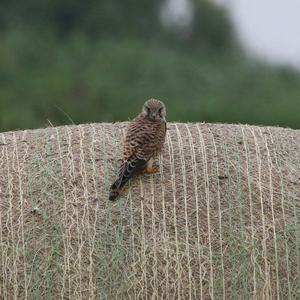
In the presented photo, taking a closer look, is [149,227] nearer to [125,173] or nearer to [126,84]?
[125,173]

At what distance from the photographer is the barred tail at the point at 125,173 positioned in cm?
752

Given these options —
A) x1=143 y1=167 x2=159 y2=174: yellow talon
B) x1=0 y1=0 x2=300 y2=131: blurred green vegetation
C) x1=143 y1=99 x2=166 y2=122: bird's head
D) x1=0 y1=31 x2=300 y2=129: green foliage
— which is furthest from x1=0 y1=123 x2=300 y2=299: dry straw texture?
x1=0 y1=31 x2=300 y2=129: green foliage

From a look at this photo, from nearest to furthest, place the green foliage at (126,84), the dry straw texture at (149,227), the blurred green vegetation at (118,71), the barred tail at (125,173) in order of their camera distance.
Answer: the dry straw texture at (149,227) < the barred tail at (125,173) < the green foliage at (126,84) < the blurred green vegetation at (118,71)

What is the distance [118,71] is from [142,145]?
12.1 m

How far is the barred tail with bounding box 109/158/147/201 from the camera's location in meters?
7.52

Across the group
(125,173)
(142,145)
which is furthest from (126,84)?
(125,173)

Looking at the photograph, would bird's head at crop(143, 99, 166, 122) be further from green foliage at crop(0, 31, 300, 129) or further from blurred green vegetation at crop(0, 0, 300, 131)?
green foliage at crop(0, 31, 300, 129)

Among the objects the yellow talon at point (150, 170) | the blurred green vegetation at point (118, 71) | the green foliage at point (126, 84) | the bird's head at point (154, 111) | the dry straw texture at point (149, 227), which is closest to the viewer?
the dry straw texture at point (149, 227)

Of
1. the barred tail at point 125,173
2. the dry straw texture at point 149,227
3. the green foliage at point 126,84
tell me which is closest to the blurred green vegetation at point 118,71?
the green foliage at point 126,84

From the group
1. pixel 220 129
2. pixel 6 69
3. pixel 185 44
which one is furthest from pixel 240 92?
pixel 220 129

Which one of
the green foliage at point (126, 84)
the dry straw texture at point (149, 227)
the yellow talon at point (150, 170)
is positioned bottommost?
the dry straw texture at point (149, 227)

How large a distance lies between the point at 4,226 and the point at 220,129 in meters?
1.64

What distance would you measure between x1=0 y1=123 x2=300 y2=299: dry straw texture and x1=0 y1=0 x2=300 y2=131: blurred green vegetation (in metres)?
6.02

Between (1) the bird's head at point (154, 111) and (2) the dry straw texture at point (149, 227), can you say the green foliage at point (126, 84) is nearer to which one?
(1) the bird's head at point (154, 111)
